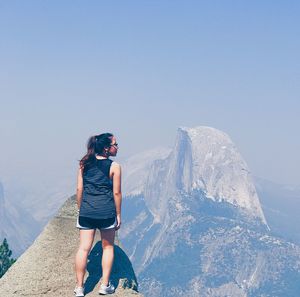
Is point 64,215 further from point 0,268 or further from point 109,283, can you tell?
point 0,268

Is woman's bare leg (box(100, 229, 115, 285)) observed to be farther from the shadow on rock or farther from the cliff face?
the shadow on rock

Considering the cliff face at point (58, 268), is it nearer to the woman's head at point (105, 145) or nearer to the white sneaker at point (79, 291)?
the white sneaker at point (79, 291)

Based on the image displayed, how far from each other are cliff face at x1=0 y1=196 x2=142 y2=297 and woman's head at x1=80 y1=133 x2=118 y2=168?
4.01m

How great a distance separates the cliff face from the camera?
16.9 metres

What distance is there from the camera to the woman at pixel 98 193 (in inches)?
606

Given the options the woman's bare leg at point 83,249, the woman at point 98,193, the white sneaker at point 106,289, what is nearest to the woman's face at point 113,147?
the woman at point 98,193

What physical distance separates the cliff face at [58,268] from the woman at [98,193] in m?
1.35

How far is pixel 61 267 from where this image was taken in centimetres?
1772

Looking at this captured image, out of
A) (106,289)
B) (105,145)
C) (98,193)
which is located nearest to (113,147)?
(105,145)

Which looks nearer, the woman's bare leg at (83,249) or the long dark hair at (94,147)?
the long dark hair at (94,147)

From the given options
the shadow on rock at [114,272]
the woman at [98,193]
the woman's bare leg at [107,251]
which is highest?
the woman at [98,193]

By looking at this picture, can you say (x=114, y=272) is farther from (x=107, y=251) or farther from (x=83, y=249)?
(x=83, y=249)

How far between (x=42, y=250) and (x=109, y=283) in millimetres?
2867

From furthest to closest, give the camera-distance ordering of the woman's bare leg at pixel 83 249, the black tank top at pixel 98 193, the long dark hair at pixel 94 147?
the woman's bare leg at pixel 83 249, the long dark hair at pixel 94 147, the black tank top at pixel 98 193
